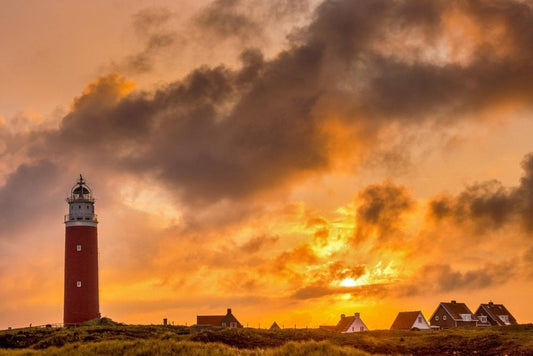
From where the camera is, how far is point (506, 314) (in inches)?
4505

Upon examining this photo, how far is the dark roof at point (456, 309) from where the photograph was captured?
4141 inches

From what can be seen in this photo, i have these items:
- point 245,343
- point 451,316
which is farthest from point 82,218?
point 451,316

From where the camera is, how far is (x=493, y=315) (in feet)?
365

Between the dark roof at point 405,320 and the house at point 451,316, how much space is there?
6.12 m

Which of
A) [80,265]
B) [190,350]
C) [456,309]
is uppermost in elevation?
[80,265]

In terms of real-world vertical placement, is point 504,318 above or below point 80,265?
below

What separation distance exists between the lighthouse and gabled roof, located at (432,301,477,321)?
5457 cm

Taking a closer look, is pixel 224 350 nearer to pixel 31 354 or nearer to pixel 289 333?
pixel 31 354

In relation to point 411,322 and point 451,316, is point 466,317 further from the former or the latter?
point 411,322

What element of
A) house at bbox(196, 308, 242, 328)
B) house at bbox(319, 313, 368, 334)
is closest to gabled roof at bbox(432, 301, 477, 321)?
house at bbox(319, 313, 368, 334)

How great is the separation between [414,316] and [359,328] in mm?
8099

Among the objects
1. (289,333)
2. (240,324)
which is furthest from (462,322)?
(289,333)

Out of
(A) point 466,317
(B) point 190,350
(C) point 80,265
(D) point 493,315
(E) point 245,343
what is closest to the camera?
(B) point 190,350

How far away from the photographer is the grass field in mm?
37656
